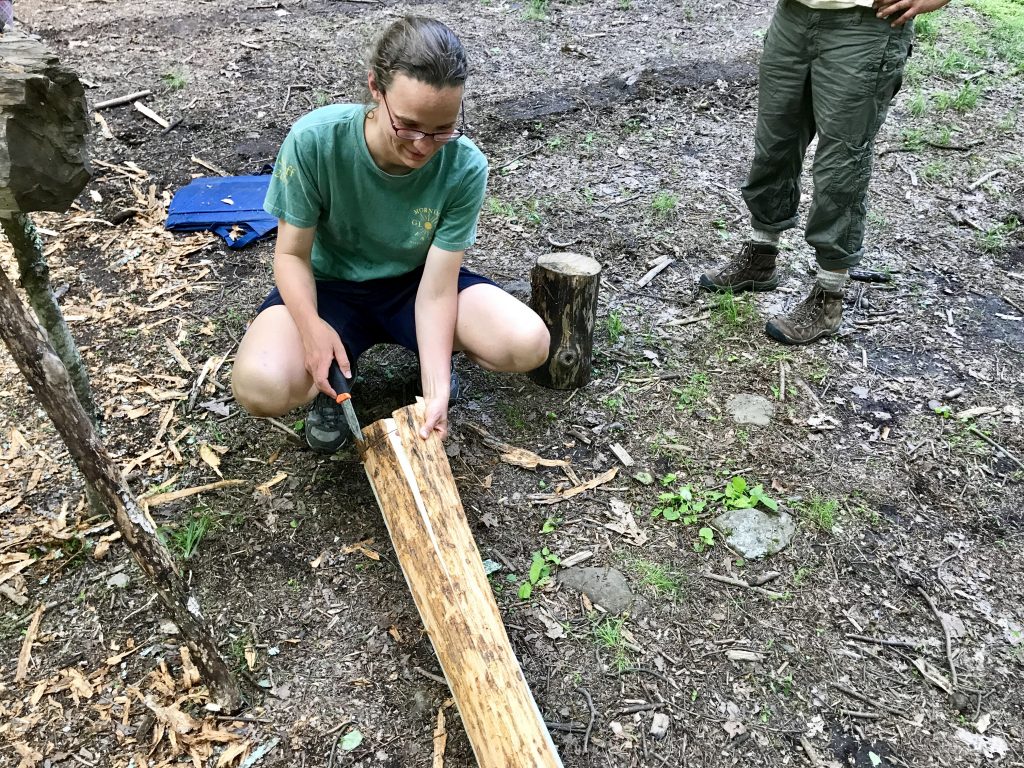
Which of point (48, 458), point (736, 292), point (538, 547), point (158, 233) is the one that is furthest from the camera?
point (158, 233)

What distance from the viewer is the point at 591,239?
4.14 meters

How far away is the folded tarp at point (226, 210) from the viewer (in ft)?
13.2

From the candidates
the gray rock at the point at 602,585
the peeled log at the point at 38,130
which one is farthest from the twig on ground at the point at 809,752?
the peeled log at the point at 38,130

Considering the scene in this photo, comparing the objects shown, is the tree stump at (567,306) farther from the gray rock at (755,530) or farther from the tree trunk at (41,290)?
the tree trunk at (41,290)

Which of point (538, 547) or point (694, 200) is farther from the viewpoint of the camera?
point (694, 200)

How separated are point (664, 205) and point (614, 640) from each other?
9.57 feet

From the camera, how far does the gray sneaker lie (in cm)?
269

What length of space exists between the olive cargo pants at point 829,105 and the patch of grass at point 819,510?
1208 mm

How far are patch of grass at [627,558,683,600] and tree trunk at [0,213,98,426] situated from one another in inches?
68.6

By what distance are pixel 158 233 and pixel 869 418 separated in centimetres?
377

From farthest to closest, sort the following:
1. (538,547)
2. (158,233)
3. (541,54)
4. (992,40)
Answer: (992,40) < (541,54) < (158,233) < (538,547)

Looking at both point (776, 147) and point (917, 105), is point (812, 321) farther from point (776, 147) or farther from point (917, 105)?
point (917, 105)

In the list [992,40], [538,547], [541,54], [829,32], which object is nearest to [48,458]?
[538,547]

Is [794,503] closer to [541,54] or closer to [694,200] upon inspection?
[694,200]
